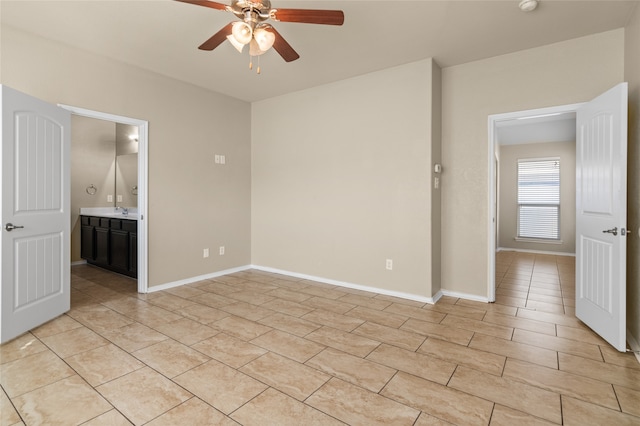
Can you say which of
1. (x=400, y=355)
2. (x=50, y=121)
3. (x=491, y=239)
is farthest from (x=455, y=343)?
(x=50, y=121)

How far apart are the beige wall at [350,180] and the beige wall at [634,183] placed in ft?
5.39

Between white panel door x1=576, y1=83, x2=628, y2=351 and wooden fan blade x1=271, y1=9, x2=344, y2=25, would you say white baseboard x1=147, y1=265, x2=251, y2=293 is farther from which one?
white panel door x1=576, y1=83, x2=628, y2=351

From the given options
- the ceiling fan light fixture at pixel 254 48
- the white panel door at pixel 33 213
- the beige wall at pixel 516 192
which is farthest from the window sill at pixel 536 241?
the white panel door at pixel 33 213

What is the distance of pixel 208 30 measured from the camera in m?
2.99

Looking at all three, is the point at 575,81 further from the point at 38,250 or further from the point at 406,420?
the point at 38,250

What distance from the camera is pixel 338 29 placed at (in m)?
2.97

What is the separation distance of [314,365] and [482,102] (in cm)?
330

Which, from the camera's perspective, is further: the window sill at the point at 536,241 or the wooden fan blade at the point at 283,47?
the window sill at the point at 536,241

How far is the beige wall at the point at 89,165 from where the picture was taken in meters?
5.66

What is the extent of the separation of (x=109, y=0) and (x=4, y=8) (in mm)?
934

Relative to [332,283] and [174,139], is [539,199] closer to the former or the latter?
[332,283]

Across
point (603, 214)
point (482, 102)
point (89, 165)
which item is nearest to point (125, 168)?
point (89, 165)

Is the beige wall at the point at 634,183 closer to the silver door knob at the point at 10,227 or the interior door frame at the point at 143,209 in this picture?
the interior door frame at the point at 143,209

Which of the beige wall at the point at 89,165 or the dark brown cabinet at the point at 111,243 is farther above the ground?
the beige wall at the point at 89,165
